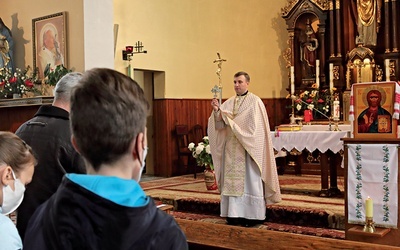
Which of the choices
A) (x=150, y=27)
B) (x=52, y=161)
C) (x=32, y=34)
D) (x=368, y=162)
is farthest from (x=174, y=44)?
(x=52, y=161)

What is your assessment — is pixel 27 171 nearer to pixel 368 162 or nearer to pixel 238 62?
pixel 368 162

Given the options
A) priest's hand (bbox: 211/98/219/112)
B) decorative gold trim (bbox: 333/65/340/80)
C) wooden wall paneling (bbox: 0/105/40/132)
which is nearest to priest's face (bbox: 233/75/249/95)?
priest's hand (bbox: 211/98/219/112)

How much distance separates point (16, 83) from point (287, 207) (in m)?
4.22

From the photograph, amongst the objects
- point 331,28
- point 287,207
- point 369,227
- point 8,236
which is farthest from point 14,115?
point 331,28

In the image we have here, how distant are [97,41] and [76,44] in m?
0.29

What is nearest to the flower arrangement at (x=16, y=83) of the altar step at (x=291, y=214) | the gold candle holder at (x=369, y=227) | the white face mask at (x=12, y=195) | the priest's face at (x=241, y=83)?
the altar step at (x=291, y=214)

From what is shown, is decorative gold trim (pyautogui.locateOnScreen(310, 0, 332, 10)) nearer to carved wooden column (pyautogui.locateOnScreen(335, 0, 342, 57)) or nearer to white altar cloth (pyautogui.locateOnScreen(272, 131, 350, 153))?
carved wooden column (pyautogui.locateOnScreen(335, 0, 342, 57))

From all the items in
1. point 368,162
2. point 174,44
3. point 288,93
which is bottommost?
point 368,162

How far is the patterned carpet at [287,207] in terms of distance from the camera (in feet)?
20.4

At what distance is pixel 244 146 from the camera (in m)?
6.14

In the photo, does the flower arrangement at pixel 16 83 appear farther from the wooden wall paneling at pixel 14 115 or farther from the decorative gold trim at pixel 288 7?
the decorative gold trim at pixel 288 7

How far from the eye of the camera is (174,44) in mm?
11242

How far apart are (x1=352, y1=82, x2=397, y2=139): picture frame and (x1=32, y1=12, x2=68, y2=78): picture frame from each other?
425cm

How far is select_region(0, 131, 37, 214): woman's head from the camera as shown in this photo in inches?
77.4
